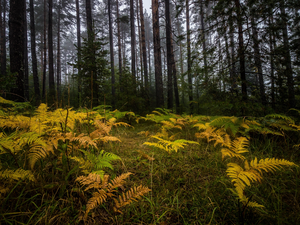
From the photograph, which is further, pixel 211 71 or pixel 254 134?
pixel 211 71

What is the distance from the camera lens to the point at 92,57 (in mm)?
5441

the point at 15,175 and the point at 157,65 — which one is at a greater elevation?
the point at 157,65

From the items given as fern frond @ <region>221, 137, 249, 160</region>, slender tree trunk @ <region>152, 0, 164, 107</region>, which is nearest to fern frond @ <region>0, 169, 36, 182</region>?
fern frond @ <region>221, 137, 249, 160</region>

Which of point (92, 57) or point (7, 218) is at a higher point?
point (92, 57)

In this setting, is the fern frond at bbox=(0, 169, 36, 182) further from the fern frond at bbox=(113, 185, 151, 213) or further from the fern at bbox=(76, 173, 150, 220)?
the fern frond at bbox=(113, 185, 151, 213)

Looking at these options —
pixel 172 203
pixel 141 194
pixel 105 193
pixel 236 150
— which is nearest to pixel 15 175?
pixel 105 193

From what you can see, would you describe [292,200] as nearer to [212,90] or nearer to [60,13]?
[212,90]

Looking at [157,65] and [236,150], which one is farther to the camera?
[157,65]

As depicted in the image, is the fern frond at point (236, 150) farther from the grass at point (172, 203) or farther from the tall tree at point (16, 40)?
the tall tree at point (16, 40)

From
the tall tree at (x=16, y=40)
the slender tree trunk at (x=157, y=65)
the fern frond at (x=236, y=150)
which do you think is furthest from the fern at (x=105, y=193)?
the slender tree trunk at (x=157, y=65)

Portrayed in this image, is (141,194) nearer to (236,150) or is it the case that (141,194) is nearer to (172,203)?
(172,203)

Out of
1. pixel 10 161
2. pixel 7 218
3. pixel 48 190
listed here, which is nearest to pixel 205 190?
pixel 48 190

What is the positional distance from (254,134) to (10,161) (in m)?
4.25

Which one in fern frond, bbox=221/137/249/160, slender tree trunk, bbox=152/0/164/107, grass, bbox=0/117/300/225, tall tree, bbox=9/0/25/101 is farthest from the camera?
slender tree trunk, bbox=152/0/164/107
